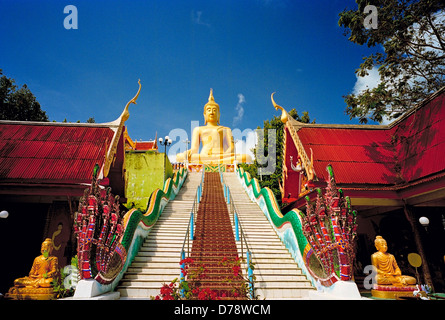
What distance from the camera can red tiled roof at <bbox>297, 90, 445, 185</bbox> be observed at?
31.0 feet

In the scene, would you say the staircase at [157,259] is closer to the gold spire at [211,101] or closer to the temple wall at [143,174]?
the temple wall at [143,174]

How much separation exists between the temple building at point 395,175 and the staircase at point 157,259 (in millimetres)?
4589

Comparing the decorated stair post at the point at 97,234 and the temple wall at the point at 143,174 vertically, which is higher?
the temple wall at the point at 143,174

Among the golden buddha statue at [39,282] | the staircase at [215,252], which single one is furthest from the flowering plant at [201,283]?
the golden buddha statue at [39,282]

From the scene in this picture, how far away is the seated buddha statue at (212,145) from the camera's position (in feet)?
81.5

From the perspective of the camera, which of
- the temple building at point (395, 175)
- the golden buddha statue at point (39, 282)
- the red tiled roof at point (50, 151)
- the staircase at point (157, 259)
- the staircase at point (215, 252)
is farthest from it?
the red tiled roof at point (50, 151)

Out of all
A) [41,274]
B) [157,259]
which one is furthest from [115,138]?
[41,274]

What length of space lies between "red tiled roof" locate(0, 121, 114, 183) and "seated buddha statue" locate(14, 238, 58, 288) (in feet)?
A: 10.5

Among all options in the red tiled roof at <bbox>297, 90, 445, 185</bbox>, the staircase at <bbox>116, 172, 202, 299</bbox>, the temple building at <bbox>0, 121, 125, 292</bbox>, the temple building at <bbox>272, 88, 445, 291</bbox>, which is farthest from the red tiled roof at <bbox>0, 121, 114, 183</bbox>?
the red tiled roof at <bbox>297, 90, 445, 185</bbox>

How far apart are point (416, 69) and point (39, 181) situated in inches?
585

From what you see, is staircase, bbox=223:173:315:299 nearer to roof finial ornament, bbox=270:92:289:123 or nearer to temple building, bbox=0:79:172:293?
roof finial ornament, bbox=270:92:289:123

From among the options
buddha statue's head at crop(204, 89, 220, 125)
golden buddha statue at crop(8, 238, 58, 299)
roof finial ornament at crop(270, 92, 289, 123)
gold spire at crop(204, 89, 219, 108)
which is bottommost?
golden buddha statue at crop(8, 238, 58, 299)
